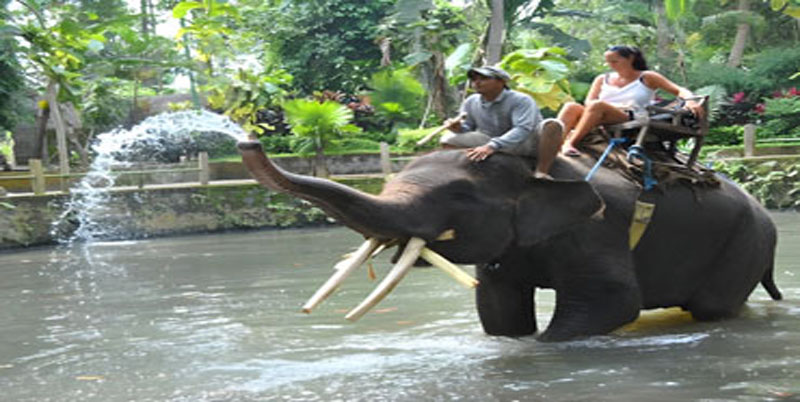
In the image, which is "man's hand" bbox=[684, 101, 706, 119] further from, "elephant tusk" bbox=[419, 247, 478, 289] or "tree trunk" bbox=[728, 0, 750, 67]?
"tree trunk" bbox=[728, 0, 750, 67]

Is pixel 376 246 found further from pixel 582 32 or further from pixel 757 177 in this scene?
pixel 582 32

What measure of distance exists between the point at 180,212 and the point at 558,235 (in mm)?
15344

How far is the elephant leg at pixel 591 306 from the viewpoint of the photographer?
6117mm

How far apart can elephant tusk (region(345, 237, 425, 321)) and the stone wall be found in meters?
15.2

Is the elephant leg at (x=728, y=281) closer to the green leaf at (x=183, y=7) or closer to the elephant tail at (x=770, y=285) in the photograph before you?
the elephant tail at (x=770, y=285)

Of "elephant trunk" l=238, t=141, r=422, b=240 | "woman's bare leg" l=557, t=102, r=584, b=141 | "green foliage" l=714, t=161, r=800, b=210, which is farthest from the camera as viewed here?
"green foliage" l=714, t=161, r=800, b=210

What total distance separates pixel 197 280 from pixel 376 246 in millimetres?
6966

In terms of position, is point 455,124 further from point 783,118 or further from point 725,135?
point 783,118

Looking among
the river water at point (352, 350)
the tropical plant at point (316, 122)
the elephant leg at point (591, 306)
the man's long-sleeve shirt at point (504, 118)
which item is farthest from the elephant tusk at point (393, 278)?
the tropical plant at point (316, 122)

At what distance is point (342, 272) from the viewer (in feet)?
16.5

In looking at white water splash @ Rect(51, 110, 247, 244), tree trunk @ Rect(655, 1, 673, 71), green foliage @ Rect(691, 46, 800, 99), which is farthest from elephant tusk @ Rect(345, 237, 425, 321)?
tree trunk @ Rect(655, 1, 673, 71)

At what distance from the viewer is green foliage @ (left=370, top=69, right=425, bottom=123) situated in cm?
2816

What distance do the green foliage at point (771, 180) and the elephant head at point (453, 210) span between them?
14.1 metres

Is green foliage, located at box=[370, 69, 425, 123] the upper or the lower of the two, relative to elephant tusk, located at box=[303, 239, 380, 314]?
upper
